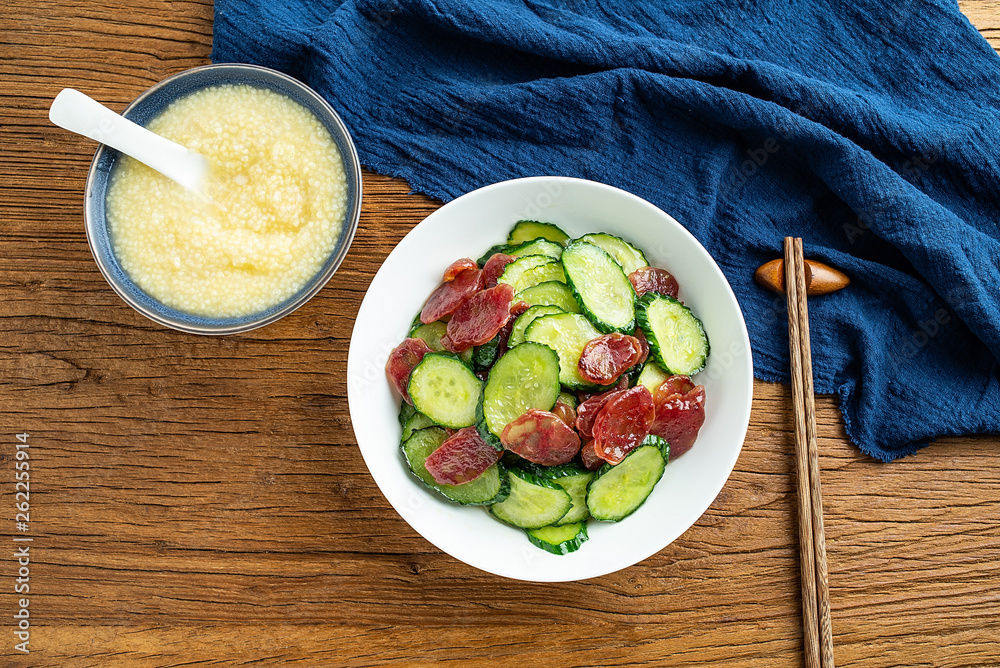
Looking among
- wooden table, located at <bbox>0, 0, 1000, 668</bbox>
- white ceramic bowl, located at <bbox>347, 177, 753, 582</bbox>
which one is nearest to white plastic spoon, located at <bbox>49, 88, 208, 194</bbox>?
wooden table, located at <bbox>0, 0, 1000, 668</bbox>

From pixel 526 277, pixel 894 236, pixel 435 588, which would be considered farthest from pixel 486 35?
pixel 435 588

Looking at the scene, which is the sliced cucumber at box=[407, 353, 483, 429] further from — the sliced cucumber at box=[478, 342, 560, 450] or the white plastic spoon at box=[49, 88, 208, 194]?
the white plastic spoon at box=[49, 88, 208, 194]

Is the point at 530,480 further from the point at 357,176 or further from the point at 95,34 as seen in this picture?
the point at 95,34

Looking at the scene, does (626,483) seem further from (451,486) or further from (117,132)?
(117,132)

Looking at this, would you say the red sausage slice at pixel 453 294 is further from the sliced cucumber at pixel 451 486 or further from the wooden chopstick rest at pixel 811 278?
the wooden chopstick rest at pixel 811 278

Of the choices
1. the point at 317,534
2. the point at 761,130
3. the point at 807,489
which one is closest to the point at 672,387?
the point at 807,489
